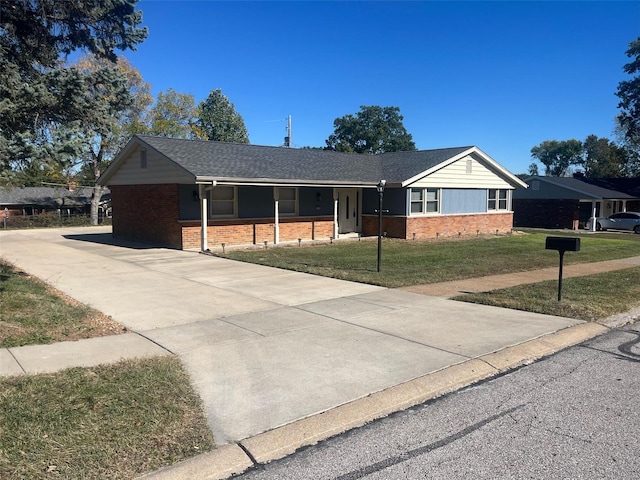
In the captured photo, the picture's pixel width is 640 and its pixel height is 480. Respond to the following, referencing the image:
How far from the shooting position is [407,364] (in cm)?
571

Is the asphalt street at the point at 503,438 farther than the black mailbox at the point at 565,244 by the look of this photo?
No

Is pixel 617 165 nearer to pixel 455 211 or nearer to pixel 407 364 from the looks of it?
pixel 455 211

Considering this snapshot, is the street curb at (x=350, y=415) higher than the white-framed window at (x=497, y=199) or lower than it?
lower

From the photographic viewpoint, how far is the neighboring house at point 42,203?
53.1 meters

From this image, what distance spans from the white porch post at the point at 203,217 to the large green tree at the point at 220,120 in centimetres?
4490

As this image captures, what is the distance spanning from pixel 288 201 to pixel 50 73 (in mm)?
13923

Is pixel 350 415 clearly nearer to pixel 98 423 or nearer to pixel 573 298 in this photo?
pixel 98 423

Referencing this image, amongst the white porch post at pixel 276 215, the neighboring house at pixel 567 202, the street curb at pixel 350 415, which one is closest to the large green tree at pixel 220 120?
the neighboring house at pixel 567 202

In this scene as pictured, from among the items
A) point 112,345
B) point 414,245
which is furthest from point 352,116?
point 112,345

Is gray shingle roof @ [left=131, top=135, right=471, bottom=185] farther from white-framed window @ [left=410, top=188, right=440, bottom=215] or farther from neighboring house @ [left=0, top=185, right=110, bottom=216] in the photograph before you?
neighboring house @ [left=0, top=185, right=110, bottom=216]

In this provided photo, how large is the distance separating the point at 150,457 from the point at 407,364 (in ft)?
10.2

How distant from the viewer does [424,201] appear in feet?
78.3

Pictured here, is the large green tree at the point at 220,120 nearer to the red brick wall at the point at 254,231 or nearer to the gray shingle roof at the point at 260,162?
the gray shingle roof at the point at 260,162

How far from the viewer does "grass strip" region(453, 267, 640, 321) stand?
8.58 meters
